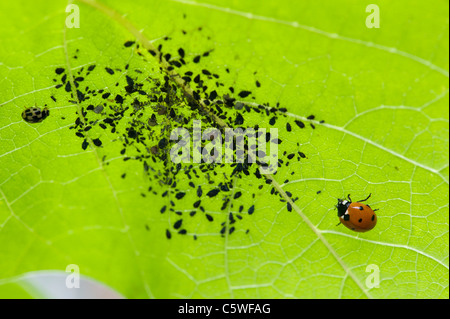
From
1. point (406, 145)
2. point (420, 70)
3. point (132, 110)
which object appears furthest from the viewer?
point (132, 110)

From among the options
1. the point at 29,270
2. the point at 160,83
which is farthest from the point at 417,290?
the point at 29,270

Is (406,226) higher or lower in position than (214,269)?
higher

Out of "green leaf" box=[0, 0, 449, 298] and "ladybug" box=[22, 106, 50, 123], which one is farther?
"ladybug" box=[22, 106, 50, 123]

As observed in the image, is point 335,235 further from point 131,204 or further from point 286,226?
point 131,204

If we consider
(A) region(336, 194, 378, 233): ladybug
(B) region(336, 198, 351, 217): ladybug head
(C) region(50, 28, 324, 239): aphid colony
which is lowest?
(A) region(336, 194, 378, 233): ladybug

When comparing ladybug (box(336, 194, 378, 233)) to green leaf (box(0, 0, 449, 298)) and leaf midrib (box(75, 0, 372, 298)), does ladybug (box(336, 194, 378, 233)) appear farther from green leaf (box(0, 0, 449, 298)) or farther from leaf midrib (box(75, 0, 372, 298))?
leaf midrib (box(75, 0, 372, 298))

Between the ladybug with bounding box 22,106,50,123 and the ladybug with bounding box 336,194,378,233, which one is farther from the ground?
the ladybug with bounding box 22,106,50,123

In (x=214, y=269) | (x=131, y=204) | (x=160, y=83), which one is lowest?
(x=214, y=269)

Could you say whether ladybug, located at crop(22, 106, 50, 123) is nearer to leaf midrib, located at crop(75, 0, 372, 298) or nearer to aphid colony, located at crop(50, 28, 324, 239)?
aphid colony, located at crop(50, 28, 324, 239)

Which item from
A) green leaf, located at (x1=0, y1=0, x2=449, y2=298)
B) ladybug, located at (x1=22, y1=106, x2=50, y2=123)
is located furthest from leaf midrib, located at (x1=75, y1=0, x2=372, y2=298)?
ladybug, located at (x1=22, y1=106, x2=50, y2=123)
